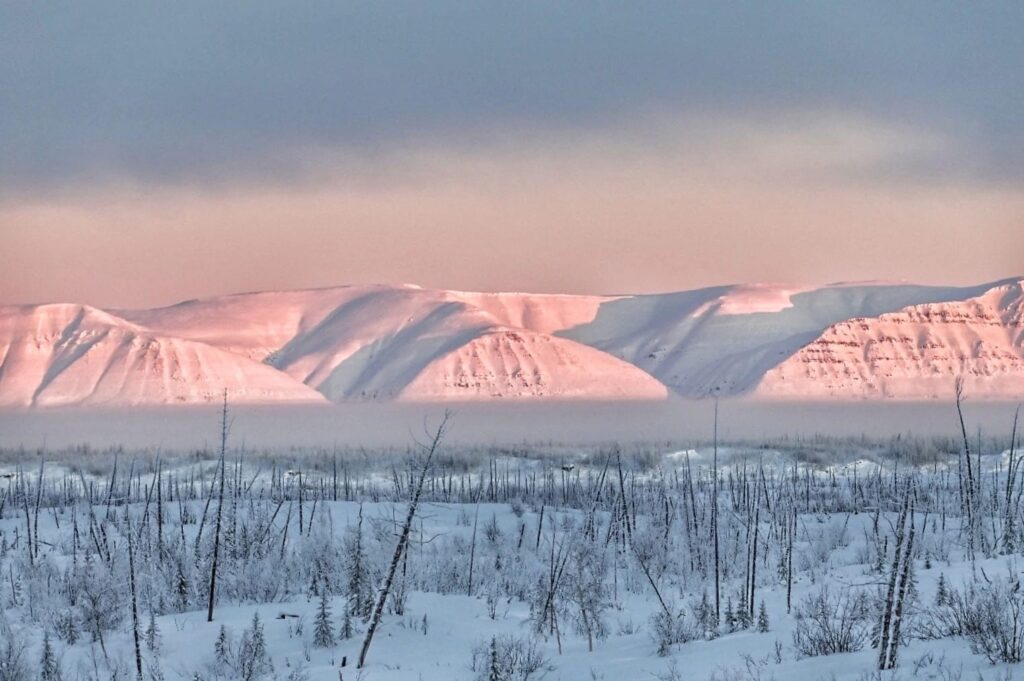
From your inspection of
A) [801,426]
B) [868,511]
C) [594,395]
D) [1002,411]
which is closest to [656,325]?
[594,395]

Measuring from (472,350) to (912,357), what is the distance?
4172 cm

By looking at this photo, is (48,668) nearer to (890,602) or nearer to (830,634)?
(830,634)

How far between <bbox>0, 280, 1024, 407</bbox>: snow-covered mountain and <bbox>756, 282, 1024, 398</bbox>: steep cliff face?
167 millimetres

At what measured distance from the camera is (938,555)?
2050cm

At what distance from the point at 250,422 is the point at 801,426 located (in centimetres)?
→ 3346

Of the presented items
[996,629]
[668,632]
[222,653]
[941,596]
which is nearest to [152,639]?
[222,653]

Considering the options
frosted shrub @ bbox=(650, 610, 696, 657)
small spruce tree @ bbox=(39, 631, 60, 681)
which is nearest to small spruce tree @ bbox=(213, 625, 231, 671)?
small spruce tree @ bbox=(39, 631, 60, 681)

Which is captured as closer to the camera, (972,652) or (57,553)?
(972,652)

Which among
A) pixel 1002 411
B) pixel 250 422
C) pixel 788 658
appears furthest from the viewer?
pixel 1002 411

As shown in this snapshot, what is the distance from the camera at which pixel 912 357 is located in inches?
5561

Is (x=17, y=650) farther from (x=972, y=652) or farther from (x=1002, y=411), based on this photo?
(x=1002, y=411)

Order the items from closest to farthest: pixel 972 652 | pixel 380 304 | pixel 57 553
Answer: pixel 972 652 < pixel 57 553 < pixel 380 304

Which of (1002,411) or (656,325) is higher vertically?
(656,325)

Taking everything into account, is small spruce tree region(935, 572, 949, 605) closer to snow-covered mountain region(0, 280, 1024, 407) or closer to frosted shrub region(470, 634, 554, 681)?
frosted shrub region(470, 634, 554, 681)
